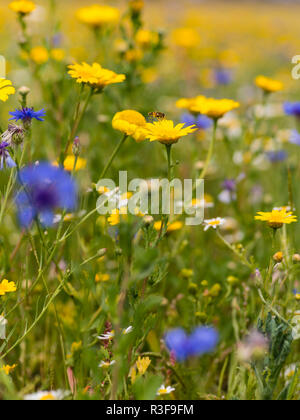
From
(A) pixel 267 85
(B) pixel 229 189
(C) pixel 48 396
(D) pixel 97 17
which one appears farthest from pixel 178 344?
(D) pixel 97 17

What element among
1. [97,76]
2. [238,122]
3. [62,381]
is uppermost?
[238,122]

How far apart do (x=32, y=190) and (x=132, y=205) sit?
167mm

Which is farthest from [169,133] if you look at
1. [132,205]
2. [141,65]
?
[141,65]

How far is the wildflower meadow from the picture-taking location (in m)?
0.84

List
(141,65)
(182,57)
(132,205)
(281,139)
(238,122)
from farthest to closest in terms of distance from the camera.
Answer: (182,57) → (238,122) → (281,139) → (141,65) → (132,205)

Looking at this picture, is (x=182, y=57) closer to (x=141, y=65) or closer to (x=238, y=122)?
(x=238, y=122)

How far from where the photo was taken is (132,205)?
0.87 metres

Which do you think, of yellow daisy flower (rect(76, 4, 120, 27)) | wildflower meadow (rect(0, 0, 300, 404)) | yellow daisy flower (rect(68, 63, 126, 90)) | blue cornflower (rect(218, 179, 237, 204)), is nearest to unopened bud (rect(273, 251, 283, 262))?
wildflower meadow (rect(0, 0, 300, 404))

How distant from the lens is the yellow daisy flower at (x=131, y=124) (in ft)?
3.03

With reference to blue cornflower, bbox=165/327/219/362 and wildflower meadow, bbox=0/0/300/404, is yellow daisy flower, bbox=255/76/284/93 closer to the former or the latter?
wildflower meadow, bbox=0/0/300/404

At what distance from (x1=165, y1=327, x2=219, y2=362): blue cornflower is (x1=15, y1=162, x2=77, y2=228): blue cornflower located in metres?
0.32

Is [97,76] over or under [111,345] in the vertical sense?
over

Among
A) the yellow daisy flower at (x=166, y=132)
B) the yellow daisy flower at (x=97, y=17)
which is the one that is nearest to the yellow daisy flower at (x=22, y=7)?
the yellow daisy flower at (x=97, y=17)
